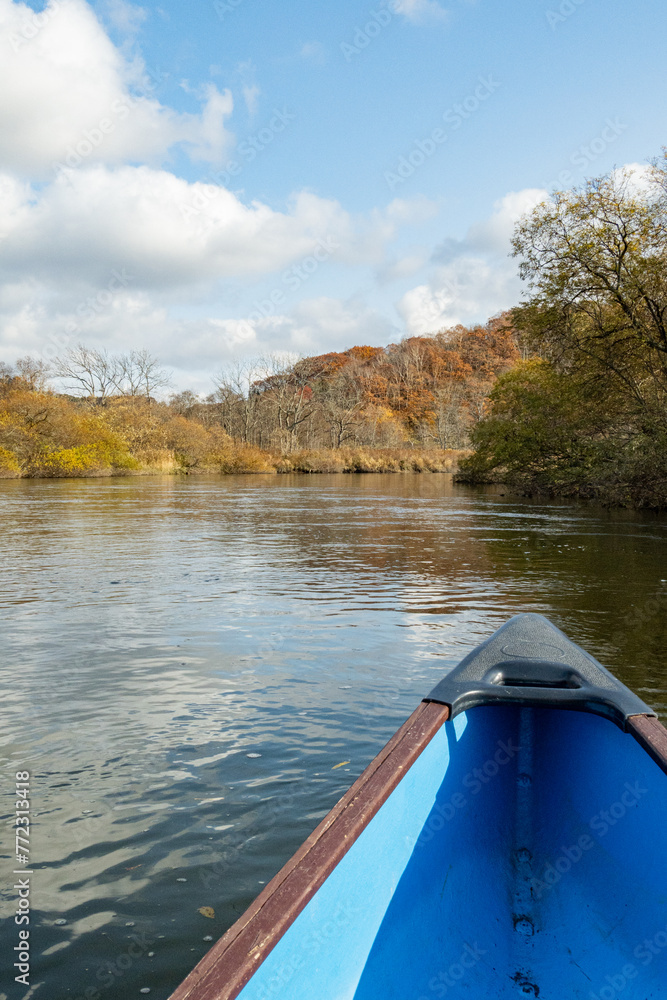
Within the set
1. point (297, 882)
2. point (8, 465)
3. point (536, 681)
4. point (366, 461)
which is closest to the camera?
point (297, 882)

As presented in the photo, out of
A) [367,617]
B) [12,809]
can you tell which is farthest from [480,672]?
[367,617]

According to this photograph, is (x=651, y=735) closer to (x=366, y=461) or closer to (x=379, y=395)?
(x=366, y=461)

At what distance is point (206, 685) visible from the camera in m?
4.72

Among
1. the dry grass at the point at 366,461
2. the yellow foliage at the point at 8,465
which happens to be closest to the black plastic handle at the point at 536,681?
the yellow foliage at the point at 8,465

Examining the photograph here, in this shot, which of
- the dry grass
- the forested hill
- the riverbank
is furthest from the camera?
the forested hill

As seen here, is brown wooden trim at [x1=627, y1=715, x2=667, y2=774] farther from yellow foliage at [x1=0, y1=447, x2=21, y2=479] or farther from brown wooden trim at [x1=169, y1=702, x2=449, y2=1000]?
yellow foliage at [x1=0, y1=447, x2=21, y2=479]

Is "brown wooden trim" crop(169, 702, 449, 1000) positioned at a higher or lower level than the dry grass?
lower

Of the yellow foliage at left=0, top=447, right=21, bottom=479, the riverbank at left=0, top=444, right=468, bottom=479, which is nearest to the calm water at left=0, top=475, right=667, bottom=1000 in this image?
the yellow foliage at left=0, top=447, right=21, bottom=479

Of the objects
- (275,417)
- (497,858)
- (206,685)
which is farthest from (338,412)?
(497,858)

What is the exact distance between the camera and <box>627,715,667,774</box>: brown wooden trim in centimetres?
205

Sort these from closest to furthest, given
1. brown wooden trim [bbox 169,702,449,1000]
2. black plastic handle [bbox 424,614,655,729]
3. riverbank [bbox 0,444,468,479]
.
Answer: brown wooden trim [bbox 169,702,449,1000] → black plastic handle [bbox 424,614,655,729] → riverbank [bbox 0,444,468,479]

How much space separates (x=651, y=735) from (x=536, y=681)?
0.59m

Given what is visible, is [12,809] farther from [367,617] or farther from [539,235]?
[539,235]

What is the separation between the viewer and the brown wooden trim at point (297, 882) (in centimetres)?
122
